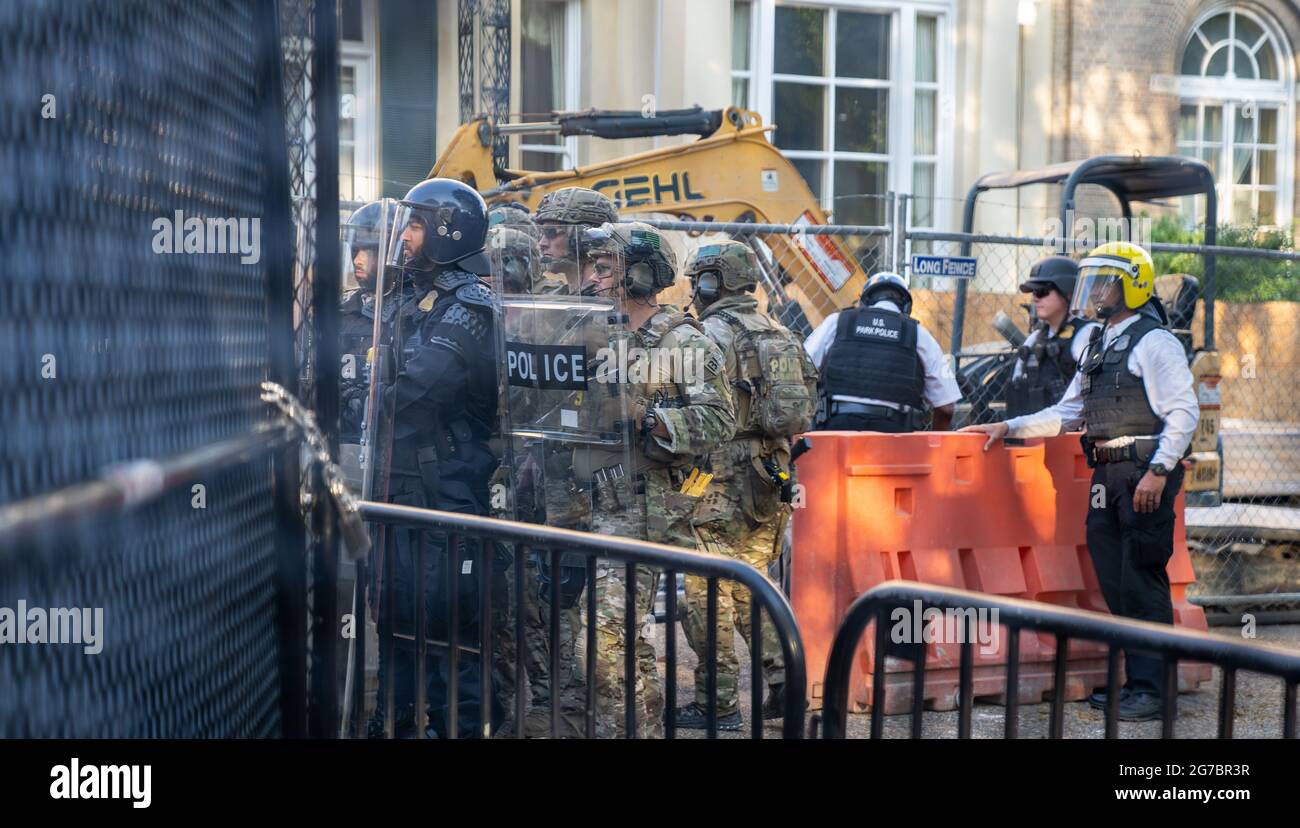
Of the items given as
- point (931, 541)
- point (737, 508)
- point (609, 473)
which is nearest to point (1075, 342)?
point (931, 541)

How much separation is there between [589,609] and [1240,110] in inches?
649

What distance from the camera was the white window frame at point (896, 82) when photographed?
15328mm

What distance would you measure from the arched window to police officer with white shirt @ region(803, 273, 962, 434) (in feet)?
36.5

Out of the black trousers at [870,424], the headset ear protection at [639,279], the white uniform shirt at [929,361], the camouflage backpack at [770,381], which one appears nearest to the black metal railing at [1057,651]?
the headset ear protection at [639,279]

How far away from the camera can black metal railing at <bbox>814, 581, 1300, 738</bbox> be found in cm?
218

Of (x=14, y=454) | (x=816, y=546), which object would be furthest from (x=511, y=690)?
(x=14, y=454)

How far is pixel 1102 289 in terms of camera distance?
6121mm

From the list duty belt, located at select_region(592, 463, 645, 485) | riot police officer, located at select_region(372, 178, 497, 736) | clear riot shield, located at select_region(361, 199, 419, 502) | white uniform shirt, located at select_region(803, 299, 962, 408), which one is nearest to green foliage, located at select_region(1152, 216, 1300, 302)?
white uniform shirt, located at select_region(803, 299, 962, 408)

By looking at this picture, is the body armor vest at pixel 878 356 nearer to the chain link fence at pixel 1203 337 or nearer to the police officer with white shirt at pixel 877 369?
the police officer with white shirt at pixel 877 369

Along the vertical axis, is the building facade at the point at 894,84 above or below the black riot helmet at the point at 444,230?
above

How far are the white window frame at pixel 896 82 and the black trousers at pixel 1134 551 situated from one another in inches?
385

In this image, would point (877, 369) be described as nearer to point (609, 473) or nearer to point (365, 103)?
point (609, 473)

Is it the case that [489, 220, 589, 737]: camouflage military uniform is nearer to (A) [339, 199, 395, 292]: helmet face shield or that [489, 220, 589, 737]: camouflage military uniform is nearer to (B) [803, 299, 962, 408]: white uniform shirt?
(A) [339, 199, 395, 292]: helmet face shield

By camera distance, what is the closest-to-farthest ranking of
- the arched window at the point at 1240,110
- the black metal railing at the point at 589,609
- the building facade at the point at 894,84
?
the black metal railing at the point at 589,609 < the building facade at the point at 894,84 < the arched window at the point at 1240,110
